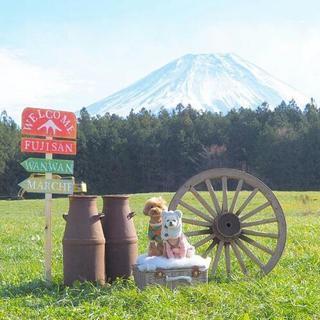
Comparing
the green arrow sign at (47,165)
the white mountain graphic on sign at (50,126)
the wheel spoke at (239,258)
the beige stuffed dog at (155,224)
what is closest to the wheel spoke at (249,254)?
the wheel spoke at (239,258)

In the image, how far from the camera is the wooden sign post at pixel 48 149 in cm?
694

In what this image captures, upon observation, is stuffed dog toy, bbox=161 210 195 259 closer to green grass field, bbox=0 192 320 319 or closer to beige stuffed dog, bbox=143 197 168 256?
beige stuffed dog, bbox=143 197 168 256

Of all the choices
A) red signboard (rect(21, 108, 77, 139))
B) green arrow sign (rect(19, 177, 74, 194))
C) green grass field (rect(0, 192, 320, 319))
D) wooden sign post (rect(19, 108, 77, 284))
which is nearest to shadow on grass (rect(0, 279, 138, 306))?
green grass field (rect(0, 192, 320, 319))

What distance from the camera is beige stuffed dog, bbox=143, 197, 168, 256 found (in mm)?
6531

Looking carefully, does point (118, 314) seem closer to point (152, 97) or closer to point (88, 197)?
point (88, 197)

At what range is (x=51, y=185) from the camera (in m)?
7.02

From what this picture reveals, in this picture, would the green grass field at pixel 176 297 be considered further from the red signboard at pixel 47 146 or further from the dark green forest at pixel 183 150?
the dark green forest at pixel 183 150

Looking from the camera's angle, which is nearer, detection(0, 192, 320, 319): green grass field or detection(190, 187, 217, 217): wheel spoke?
detection(0, 192, 320, 319): green grass field

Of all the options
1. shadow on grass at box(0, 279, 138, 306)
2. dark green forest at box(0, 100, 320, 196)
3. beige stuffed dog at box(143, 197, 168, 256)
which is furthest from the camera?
dark green forest at box(0, 100, 320, 196)

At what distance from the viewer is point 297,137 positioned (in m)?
55.9

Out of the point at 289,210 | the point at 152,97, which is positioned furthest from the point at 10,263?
the point at 152,97

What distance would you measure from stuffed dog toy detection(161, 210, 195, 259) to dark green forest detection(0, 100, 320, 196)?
47.5m

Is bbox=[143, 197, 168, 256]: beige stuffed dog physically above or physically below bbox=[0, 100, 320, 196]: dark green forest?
below

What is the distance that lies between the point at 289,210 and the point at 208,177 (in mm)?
18094
